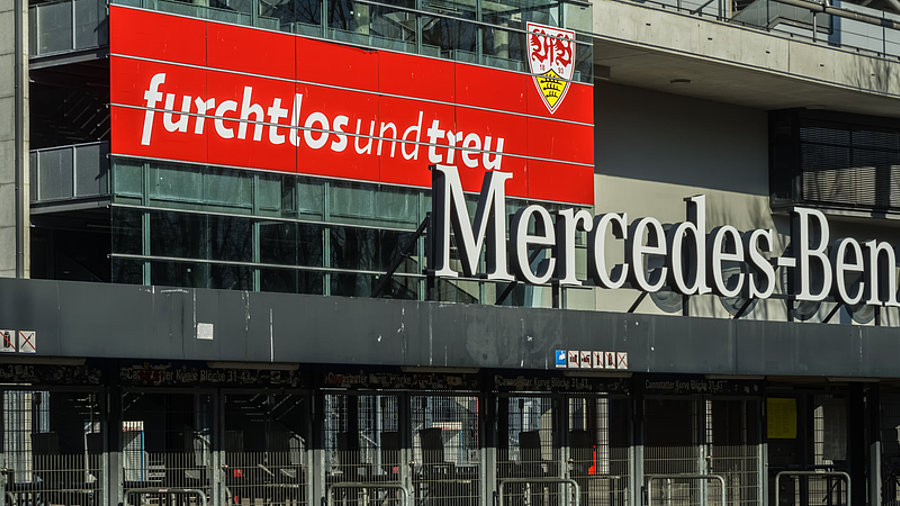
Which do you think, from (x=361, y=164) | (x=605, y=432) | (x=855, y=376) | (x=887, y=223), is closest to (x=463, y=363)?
(x=605, y=432)

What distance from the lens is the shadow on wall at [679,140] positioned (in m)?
28.5

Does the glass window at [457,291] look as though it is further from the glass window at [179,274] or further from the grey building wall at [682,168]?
the grey building wall at [682,168]

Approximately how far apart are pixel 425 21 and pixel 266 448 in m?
8.22

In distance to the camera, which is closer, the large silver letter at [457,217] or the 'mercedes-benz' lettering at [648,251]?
the large silver letter at [457,217]

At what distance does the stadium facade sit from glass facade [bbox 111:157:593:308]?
0.04 metres

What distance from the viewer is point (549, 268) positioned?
2039cm

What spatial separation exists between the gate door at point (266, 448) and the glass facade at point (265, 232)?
2.63 meters

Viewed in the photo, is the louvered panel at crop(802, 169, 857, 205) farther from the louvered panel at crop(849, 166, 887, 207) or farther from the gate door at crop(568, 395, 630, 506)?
the gate door at crop(568, 395, 630, 506)

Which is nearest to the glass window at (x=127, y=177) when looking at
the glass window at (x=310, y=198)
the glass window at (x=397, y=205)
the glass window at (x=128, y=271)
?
the glass window at (x=128, y=271)

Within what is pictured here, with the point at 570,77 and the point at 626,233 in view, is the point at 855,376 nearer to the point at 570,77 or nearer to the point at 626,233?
the point at 626,233

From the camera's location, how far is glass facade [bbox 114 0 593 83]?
21766 millimetres

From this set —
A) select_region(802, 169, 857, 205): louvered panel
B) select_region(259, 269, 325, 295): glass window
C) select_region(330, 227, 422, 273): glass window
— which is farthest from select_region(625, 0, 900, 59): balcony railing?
select_region(259, 269, 325, 295): glass window

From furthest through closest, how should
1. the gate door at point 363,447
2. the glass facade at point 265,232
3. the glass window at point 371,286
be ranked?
1. the glass window at point 371,286
2. the glass facade at point 265,232
3. the gate door at point 363,447

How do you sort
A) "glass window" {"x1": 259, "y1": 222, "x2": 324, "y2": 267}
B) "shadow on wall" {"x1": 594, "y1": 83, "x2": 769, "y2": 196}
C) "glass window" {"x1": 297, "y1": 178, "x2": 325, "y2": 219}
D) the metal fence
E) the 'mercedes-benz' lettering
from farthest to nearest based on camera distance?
"shadow on wall" {"x1": 594, "y1": 83, "x2": 769, "y2": 196}
"glass window" {"x1": 297, "y1": 178, "x2": 325, "y2": 219}
"glass window" {"x1": 259, "y1": 222, "x2": 324, "y2": 267}
the 'mercedes-benz' lettering
the metal fence
